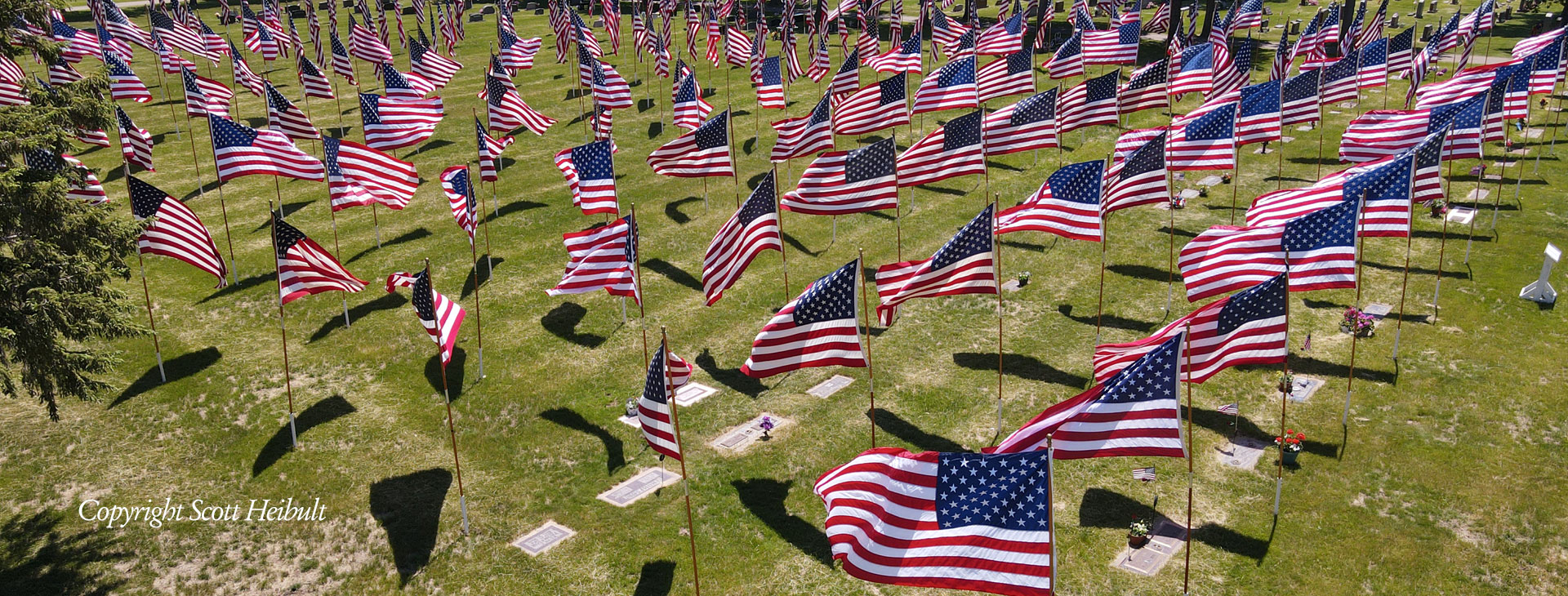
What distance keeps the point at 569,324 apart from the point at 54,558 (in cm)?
1310

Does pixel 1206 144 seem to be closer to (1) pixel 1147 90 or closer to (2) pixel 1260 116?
(2) pixel 1260 116

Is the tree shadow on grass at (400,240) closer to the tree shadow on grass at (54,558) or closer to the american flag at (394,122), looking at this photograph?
the american flag at (394,122)

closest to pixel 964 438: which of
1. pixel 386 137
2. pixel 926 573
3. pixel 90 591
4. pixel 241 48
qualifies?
pixel 926 573

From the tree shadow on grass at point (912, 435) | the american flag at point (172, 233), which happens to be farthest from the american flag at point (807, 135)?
the american flag at point (172, 233)

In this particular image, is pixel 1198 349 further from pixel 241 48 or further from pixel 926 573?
pixel 241 48

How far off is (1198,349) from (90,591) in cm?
2058

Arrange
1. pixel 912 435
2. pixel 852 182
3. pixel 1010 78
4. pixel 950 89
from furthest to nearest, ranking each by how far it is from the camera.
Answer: pixel 1010 78 → pixel 950 89 → pixel 852 182 → pixel 912 435

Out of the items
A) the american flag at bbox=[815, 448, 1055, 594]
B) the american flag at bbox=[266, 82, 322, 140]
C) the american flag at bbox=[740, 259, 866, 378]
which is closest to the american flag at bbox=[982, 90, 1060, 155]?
the american flag at bbox=[740, 259, 866, 378]

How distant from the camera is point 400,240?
37969mm

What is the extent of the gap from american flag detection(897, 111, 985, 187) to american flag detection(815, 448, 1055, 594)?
17181mm

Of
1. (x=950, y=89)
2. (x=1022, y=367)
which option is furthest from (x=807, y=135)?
(x=1022, y=367)

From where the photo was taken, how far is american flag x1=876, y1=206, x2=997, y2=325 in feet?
74.0

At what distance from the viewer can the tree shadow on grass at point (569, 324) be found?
29.8 meters

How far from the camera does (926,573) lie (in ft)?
49.1
